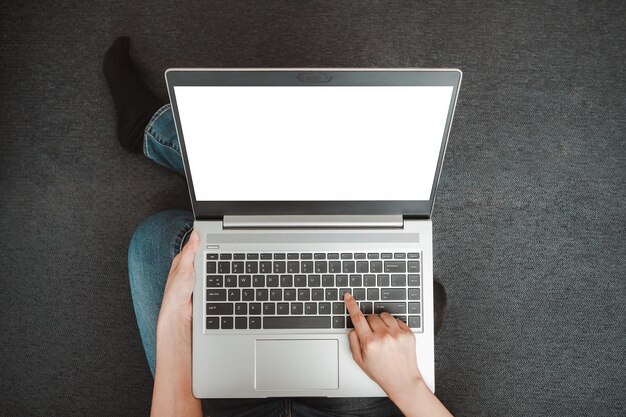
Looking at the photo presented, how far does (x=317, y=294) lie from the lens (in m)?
0.81

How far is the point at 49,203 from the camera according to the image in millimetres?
1112

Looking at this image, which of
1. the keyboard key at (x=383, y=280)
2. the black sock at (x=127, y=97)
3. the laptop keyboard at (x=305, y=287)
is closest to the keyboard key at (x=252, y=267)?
the laptop keyboard at (x=305, y=287)

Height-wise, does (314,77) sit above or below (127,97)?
below

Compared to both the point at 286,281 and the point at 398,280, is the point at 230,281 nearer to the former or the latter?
the point at 286,281

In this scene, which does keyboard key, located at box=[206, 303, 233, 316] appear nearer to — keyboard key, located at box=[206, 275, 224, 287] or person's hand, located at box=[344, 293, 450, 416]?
keyboard key, located at box=[206, 275, 224, 287]

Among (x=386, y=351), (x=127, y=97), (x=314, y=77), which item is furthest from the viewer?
(x=127, y=97)

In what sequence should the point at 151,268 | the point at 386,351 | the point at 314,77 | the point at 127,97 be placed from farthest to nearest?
the point at 127,97
the point at 151,268
the point at 386,351
the point at 314,77

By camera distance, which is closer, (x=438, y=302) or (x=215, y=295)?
(x=215, y=295)

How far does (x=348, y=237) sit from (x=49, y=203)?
751 millimetres

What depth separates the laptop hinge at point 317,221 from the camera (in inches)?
31.4

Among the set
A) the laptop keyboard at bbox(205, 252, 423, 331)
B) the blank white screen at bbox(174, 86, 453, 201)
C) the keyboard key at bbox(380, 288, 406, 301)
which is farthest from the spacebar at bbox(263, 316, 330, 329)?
the blank white screen at bbox(174, 86, 453, 201)

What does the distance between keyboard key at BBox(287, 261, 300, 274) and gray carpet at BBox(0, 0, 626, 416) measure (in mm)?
425

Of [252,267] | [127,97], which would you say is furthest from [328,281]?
[127,97]

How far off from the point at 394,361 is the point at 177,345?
38cm
